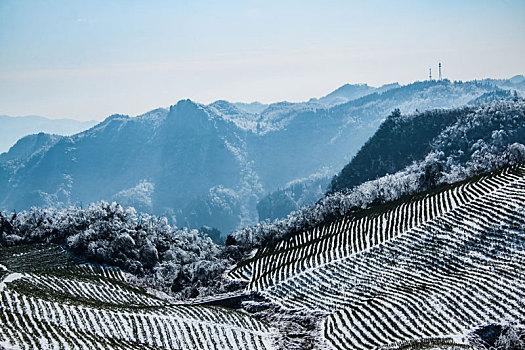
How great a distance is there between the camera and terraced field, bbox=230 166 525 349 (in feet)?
185

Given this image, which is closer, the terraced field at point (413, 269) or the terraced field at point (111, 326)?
the terraced field at point (111, 326)

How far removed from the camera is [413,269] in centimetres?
7744

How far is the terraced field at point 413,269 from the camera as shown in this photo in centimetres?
5638

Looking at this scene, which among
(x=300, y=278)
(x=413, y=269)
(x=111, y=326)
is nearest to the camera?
(x=111, y=326)

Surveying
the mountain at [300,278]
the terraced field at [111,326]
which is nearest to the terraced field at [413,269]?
the mountain at [300,278]

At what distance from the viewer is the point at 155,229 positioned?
149 meters

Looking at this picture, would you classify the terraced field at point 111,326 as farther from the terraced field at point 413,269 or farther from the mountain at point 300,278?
the terraced field at point 413,269

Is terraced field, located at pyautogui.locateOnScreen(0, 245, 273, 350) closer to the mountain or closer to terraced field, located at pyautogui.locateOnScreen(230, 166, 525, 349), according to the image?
the mountain

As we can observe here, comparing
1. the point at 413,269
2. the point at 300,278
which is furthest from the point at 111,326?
the point at 413,269

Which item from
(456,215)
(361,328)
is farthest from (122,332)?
(456,215)

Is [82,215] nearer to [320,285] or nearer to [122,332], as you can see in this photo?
[320,285]

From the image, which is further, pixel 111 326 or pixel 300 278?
pixel 300 278

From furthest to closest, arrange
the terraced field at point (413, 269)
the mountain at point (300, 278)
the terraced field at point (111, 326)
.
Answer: the terraced field at point (413, 269), the mountain at point (300, 278), the terraced field at point (111, 326)

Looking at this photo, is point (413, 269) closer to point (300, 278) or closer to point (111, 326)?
point (300, 278)
